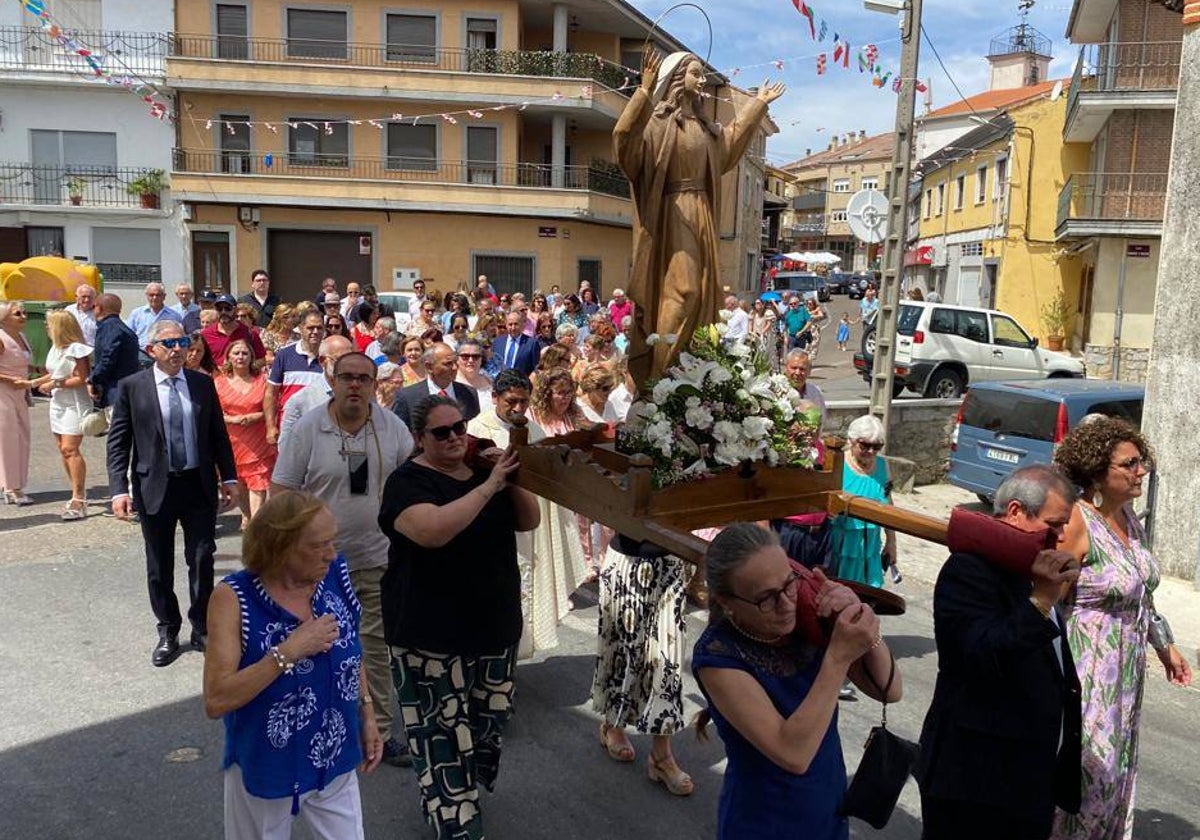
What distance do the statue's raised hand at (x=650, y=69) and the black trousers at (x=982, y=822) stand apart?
3259mm

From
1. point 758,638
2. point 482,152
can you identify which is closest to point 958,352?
point 482,152

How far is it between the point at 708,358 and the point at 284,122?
95.0 feet

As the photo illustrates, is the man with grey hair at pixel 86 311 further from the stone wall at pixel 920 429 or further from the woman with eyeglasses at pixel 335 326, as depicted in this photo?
the stone wall at pixel 920 429

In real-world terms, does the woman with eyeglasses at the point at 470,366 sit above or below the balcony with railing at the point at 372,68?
below

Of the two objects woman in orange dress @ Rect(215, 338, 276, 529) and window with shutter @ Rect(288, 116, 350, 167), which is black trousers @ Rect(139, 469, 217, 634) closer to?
woman in orange dress @ Rect(215, 338, 276, 529)

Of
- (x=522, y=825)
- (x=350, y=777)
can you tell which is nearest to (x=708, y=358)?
(x=350, y=777)

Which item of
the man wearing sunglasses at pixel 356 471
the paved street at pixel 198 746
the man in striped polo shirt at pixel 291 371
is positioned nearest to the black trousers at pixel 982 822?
the paved street at pixel 198 746

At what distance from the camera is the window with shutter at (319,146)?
29.7 m

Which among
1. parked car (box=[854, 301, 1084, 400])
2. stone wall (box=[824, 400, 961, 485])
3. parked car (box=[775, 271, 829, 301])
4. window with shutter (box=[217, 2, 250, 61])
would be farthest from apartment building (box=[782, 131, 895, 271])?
stone wall (box=[824, 400, 961, 485])

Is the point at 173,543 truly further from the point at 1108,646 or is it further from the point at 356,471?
the point at 1108,646

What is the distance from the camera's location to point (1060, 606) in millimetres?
3664

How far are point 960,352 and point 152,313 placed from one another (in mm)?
14204

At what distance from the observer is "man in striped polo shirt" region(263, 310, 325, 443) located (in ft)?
26.1

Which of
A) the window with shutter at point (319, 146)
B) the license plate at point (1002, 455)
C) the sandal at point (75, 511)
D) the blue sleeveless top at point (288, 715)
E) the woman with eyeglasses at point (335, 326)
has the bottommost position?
the sandal at point (75, 511)
